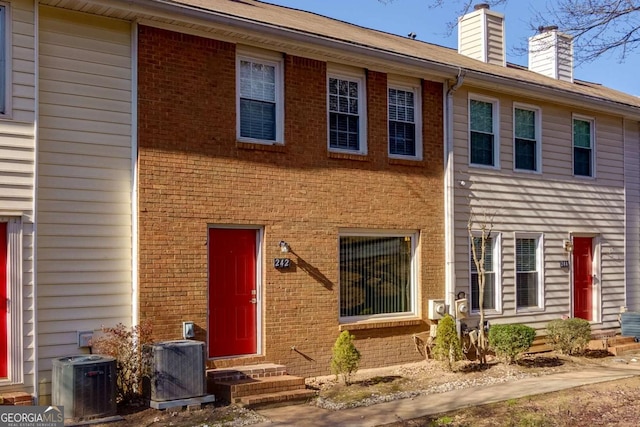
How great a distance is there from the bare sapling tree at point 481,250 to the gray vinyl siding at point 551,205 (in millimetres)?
155

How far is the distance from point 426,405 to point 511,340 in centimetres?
323

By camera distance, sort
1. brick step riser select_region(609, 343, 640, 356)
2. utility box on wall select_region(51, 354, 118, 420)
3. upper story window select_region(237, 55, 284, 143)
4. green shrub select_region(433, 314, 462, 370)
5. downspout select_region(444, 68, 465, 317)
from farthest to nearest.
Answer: brick step riser select_region(609, 343, 640, 356)
downspout select_region(444, 68, 465, 317)
green shrub select_region(433, 314, 462, 370)
upper story window select_region(237, 55, 284, 143)
utility box on wall select_region(51, 354, 118, 420)

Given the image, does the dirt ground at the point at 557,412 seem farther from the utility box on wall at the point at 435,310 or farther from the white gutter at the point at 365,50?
the white gutter at the point at 365,50

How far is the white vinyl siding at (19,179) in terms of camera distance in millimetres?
8938

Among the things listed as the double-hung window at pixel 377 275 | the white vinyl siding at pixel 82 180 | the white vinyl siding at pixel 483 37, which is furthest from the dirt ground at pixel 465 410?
the white vinyl siding at pixel 483 37

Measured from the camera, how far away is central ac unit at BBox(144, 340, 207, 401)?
9.19 metres

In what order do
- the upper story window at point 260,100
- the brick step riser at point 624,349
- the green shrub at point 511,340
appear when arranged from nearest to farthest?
the upper story window at point 260,100
the green shrub at point 511,340
the brick step riser at point 624,349

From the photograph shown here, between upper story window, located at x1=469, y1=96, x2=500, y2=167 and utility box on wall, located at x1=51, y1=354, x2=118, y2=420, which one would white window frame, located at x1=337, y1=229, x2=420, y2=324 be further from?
utility box on wall, located at x1=51, y1=354, x2=118, y2=420

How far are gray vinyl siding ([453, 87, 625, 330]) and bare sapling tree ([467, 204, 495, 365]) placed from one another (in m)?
0.15

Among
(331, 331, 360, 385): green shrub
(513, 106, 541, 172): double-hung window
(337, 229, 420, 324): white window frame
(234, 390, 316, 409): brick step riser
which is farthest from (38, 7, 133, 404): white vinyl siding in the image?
(513, 106, 541, 172): double-hung window

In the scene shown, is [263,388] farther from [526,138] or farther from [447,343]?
[526,138]

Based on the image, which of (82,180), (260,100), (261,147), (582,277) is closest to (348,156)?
(261,147)

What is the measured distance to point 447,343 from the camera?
1205 centimetres

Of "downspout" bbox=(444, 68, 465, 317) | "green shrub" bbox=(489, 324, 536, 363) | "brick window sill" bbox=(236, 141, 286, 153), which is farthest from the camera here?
"downspout" bbox=(444, 68, 465, 317)
